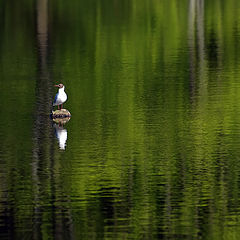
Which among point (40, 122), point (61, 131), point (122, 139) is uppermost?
point (40, 122)

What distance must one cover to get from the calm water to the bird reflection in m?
0.06

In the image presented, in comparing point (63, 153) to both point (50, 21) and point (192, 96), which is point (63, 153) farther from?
point (50, 21)

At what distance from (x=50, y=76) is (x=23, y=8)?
152 ft

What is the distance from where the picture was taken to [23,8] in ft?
306

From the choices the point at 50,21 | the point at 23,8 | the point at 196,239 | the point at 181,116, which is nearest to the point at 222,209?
the point at 196,239

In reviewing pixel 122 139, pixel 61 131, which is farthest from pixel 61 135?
pixel 122 139

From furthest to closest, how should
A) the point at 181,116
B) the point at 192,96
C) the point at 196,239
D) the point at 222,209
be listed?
the point at 192,96
the point at 181,116
the point at 222,209
the point at 196,239

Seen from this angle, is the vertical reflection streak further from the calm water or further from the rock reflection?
the rock reflection

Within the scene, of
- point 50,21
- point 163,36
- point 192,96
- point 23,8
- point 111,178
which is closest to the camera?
point 111,178

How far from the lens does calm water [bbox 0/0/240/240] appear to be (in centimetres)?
2361

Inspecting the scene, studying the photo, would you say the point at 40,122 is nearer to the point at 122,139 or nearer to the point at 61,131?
the point at 61,131

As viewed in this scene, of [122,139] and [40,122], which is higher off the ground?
[40,122]

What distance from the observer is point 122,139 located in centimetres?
3219

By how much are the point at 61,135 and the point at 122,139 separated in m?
2.01
